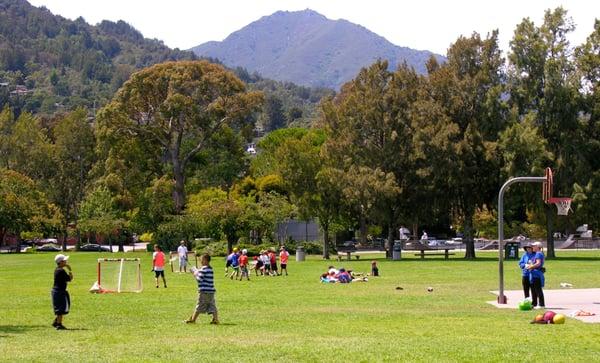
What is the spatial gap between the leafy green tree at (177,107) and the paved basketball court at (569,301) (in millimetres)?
50462

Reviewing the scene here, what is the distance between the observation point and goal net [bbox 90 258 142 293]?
32.3 m

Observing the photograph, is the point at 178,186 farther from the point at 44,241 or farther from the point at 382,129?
the point at 44,241

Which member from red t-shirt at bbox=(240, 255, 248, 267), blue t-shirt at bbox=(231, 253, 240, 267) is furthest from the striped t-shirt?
blue t-shirt at bbox=(231, 253, 240, 267)

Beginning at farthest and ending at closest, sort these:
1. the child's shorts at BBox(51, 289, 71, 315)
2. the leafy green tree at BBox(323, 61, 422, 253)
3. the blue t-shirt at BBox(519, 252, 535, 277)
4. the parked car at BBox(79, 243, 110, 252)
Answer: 1. the parked car at BBox(79, 243, 110, 252)
2. the leafy green tree at BBox(323, 61, 422, 253)
3. the blue t-shirt at BBox(519, 252, 535, 277)
4. the child's shorts at BBox(51, 289, 71, 315)

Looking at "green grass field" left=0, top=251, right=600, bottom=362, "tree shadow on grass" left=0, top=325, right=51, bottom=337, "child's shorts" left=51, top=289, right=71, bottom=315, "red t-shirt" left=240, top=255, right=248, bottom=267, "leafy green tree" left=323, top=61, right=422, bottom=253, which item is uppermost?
"leafy green tree" left=323, top=61, right=422, bottom=253

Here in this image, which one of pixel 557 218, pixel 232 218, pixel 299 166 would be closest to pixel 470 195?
pixel 299 166

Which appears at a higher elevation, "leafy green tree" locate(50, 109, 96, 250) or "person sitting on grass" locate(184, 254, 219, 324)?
"leafy green tree" locate(50, 109, 96, 250)

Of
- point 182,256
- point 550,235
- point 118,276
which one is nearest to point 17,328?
point 118,276

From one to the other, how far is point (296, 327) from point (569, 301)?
409 inches

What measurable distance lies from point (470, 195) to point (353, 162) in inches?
342

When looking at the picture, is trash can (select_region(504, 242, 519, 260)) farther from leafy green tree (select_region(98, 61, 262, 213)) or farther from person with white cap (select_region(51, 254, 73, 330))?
person with white cap (select_region(51, 254, 73, 330))

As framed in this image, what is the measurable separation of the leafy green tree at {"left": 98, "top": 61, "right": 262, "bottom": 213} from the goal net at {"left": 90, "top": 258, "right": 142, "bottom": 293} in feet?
139

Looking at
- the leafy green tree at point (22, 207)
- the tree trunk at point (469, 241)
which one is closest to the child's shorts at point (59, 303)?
the tree trunk at point (469, 241)

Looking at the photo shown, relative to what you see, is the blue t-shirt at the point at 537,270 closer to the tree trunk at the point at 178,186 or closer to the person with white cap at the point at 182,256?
the person with white cap at the point at 182,256
